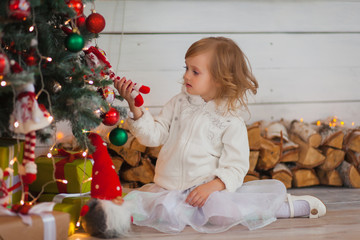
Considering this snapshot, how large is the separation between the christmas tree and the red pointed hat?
0.06 meters

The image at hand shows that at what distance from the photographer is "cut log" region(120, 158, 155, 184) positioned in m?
2.12

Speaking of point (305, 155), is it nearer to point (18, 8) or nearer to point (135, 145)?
point (135, 145)

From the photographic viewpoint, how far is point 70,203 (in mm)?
1523

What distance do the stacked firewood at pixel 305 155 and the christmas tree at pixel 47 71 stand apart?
35.3 inches

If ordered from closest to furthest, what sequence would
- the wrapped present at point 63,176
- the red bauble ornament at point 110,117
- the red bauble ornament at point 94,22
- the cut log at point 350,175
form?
the red bauble ornament at point 94,22, the red bauble ornament at point 110,117, the wrapped present at point 63,176, the cut log at point 350,175

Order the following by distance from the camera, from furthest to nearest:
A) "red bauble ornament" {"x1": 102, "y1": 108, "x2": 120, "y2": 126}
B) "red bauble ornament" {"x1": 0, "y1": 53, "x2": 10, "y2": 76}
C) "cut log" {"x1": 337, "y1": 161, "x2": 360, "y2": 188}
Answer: "cut log" {"x1": 337, "y1": 161, "x2": 360, "y2": 188} → "red bauble ornament" {"x1": 102, "y1": 108, "x2": 120, "y2": 126} → "red bauble ornament" {"x1": 0, "y1": 53, "x2": 10, "y2": 76}

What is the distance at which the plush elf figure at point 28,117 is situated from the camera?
1.22 m

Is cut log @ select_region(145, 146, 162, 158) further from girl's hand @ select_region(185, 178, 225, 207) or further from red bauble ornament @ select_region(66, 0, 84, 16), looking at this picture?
red bauble ornament @ select_region(66, 0, 84, 16)

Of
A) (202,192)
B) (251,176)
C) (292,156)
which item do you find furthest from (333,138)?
(202,192)

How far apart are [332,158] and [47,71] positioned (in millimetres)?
1490

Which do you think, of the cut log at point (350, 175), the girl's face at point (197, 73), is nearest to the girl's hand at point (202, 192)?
the girl's face at point (197, 73)

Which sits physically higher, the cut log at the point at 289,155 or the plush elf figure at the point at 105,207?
the cut log at the point at 289,155

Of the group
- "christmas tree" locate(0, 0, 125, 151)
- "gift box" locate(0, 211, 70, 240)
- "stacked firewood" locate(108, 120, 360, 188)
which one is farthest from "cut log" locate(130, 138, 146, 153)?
"gift box" locate(0, 211, 70, 240)

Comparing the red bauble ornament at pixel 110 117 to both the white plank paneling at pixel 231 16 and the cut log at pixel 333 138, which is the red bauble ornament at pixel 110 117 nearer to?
the white plank paneling at pixel 231 16
